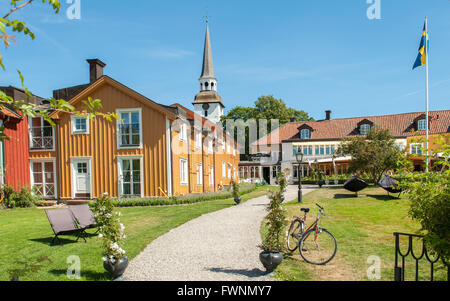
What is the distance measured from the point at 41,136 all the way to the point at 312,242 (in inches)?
728

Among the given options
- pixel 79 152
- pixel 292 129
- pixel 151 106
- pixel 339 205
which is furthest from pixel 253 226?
pixel 292 129

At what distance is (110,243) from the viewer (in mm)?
6051

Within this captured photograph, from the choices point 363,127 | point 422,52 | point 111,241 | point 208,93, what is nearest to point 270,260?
point 111,241

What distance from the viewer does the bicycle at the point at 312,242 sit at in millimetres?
7195

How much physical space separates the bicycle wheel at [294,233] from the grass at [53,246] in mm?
3591

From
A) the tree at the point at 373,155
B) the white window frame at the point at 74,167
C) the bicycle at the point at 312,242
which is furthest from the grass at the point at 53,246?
the tree at the point at 373,155

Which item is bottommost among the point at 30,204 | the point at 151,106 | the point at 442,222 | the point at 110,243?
the point at 30,204

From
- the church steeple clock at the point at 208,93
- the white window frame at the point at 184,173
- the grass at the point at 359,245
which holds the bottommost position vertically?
the grass at the point at 359,245

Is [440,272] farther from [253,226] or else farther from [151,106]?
[151,106]

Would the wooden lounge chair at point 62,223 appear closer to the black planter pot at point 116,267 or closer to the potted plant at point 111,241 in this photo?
the potted plant at point 111,241

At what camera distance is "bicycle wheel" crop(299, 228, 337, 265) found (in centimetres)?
712

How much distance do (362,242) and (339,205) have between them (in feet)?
24.8

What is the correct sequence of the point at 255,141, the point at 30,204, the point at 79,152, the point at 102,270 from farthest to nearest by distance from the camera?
the point at 255,141, the point at 79,152, the point at 30,204, the point at 102,270
